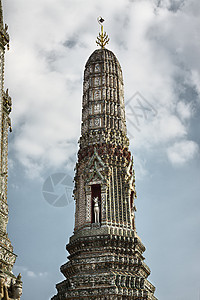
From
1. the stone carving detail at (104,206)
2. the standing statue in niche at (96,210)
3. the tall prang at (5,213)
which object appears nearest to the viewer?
the tall prang at (5,213)

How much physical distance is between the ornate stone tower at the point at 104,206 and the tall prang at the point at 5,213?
24.0ft

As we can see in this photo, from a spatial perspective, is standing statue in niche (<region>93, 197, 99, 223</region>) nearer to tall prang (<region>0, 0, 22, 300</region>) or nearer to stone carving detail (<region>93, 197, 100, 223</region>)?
stone carving detail (<region>93, 197, 100, 223</region>)

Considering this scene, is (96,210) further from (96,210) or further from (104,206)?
(104,206)

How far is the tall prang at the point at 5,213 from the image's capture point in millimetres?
15438

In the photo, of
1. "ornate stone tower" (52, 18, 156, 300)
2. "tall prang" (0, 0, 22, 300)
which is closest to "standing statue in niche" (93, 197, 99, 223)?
"ornate stone tower" (52, 18, 156, 300)

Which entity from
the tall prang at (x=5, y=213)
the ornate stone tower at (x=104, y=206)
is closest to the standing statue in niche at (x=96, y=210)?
the ornate stone tower at (x=104, y=206)

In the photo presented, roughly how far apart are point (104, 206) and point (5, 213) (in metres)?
8.81

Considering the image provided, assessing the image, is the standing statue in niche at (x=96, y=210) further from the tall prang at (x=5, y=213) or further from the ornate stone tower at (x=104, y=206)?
the tall prang at (x=5, y=213)

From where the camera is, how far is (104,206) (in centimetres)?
2605

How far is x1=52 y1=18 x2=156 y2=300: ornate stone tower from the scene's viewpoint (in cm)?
2336

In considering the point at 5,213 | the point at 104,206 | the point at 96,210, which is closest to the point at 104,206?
the point at 104,206

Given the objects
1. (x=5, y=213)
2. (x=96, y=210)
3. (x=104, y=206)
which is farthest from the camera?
(x=96, y=210)

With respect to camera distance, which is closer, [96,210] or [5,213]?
[5,213]

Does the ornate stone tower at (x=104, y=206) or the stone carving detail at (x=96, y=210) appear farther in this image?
the stone carving detail at (x=96, y=210)
